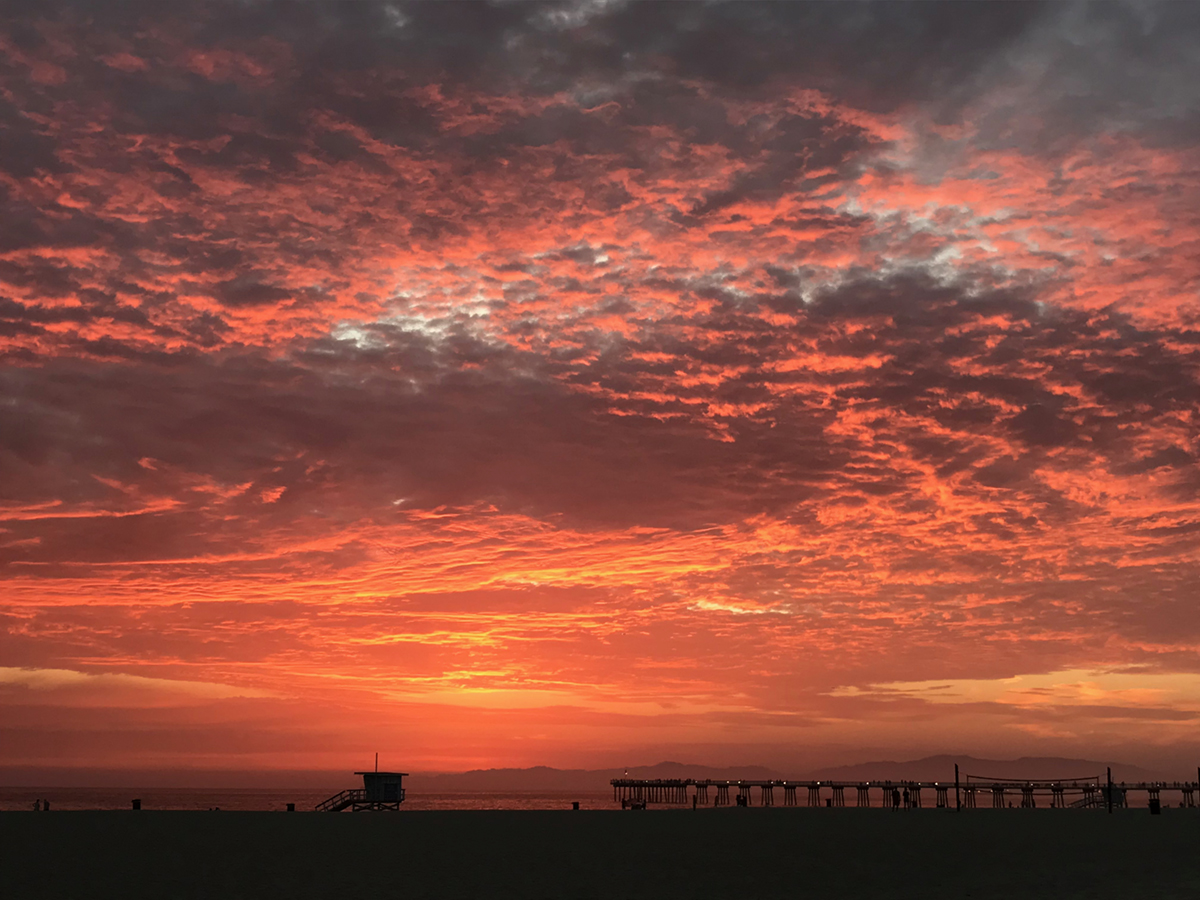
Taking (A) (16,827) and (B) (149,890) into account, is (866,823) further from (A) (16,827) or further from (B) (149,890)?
(A) (16,827)

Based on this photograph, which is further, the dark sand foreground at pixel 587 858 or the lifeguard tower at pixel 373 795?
the lifeguard tower at pixel 373 795

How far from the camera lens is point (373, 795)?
9144 centimetres

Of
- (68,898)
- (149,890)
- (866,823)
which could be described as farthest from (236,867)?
(866,823)

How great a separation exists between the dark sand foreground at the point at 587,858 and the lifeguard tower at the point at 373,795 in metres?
25.1

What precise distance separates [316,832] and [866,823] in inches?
1269

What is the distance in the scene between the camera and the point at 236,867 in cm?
3978

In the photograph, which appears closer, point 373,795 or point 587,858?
point 587,858

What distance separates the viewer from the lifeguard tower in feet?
297

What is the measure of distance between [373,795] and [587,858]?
53.4m

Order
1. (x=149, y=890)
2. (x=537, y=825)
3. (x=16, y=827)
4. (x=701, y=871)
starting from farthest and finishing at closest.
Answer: (x=537, y=825), (x=16, y=827), (x=701, y=871), (x=149, y=890)

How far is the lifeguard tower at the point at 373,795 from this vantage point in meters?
90.4

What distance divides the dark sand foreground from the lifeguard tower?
2505 cm

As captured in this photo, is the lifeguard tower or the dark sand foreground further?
the lifeguard tower

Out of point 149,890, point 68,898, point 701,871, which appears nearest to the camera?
point 68,898
